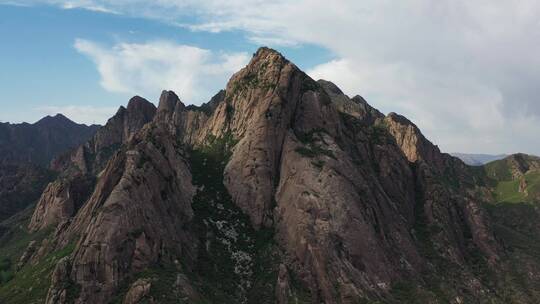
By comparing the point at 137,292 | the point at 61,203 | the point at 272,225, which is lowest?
the point at 137,292

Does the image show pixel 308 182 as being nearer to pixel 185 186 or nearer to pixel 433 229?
pixel 185 186

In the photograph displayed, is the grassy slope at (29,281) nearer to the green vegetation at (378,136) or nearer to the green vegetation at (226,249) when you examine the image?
the green vegetation at (226,249)

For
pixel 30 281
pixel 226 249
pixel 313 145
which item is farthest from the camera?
pixel 313 145

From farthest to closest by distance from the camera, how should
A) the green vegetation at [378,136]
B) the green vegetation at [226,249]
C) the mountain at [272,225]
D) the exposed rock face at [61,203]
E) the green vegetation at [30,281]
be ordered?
the exposed rock face at [61,203] → the green vegetation at [378,136] → the green vegetation at [226,249] → the mountain at [272,225] → the green vegetation at [30,281]

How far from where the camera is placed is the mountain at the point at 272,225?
10519 cm

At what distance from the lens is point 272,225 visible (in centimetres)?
13325

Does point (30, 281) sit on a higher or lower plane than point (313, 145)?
lower

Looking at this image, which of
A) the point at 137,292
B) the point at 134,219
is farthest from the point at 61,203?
the point at 137,292

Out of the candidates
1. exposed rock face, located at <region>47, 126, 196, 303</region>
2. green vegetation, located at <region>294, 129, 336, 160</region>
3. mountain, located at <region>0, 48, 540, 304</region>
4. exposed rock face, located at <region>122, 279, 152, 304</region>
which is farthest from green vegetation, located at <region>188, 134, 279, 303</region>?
green vegetation, located at <region>294, 129, 336, 160</region>

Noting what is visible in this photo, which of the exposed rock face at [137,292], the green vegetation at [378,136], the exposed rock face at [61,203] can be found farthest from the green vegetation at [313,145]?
the exposed rock face at [61,203]

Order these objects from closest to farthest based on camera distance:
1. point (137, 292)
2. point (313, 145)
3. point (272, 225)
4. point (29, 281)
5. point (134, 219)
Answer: point (137, 292), point (134, 219), point (29, 281), point (272, 225), point (313, 145)

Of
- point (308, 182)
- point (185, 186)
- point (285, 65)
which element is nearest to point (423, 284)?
point (308, 182)

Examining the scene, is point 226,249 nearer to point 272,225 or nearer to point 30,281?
point 272,225

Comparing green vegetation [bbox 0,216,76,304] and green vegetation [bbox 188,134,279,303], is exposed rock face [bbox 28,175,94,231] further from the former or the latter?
green vegetation [bbox 188,134,279,303]
